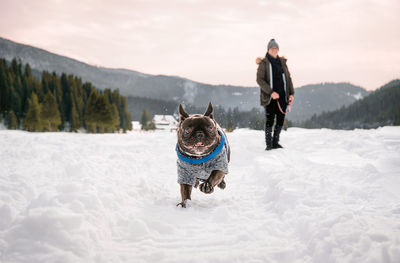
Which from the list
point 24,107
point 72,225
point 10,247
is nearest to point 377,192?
point 72,225

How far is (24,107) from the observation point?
156 feet

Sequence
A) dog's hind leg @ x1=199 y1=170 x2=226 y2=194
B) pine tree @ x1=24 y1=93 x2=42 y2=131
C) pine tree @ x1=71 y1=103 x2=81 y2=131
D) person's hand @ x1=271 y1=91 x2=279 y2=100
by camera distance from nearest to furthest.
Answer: dog's hind leg @ x1=199 y1=170 x2=226 y2=194, person's hand @ x1=271 y1=91 x2=279 y2=100, pine tree @ x1=24 y1=93 x2=42 y2=131, pine tree @ x1=71 y1=103 x2=81 y2=131

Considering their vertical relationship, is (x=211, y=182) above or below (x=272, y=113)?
below

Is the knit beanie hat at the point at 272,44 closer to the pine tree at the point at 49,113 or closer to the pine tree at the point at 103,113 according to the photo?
the pine tree at the point at 103,113

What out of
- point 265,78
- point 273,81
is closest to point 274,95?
point 273,81

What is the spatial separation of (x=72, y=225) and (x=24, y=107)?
5655 centimetres

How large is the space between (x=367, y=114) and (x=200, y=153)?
487 feet

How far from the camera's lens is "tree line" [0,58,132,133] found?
4266 cm

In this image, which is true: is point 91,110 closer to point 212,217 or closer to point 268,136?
point 268,136

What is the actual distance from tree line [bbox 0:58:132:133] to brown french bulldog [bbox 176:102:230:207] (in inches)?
1688

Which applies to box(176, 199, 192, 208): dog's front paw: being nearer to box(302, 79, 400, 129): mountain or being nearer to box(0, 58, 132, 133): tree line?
box(0, 58, 132, 133): tree line

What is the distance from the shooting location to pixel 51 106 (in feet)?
142

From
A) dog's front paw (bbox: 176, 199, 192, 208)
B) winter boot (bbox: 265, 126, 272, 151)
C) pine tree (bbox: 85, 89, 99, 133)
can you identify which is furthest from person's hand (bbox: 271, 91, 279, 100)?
pine tree (bbox: 85, 89, 99, 133)

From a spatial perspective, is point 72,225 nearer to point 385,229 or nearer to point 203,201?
point 203,201
